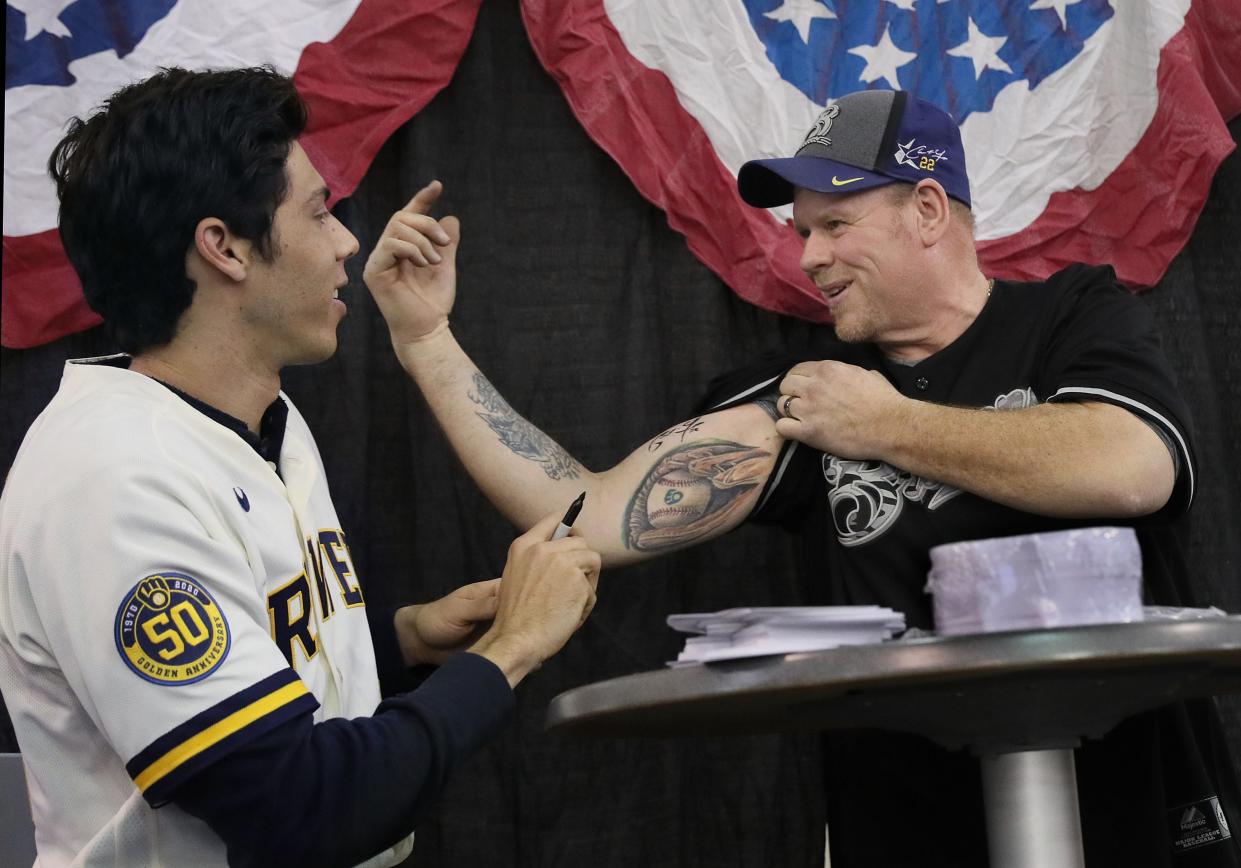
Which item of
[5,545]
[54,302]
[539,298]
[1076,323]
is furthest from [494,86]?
[5,545]

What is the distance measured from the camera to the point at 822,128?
2.22 meters

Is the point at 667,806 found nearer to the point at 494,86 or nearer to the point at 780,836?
the point at 780,836

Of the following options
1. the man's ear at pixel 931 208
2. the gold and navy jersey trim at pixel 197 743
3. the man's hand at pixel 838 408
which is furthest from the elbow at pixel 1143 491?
the gold and navy jersey trim at pixel 197 743

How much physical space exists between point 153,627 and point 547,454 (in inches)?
37.3

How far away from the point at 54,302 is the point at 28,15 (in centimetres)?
49

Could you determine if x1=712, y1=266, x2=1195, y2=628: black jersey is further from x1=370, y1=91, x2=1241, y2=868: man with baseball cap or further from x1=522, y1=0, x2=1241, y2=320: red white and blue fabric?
x1=522, y1=0, x2=1241, y2=320: red white and blue fabric

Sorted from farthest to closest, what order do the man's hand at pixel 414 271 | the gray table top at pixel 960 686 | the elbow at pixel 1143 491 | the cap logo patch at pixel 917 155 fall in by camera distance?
the cap logo patch at pixel 917 155 → the man's hand at pixel 414 271 → the elbow at pixel 1143 491 → the gray table top at pixel 960 686

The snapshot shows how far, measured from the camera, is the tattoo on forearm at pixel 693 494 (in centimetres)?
211

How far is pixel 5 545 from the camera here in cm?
142

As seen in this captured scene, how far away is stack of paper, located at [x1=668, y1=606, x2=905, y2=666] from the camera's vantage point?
116 cm

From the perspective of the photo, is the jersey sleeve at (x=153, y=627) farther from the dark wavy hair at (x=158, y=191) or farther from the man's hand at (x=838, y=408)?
the man's hand at (x=838, y=408)

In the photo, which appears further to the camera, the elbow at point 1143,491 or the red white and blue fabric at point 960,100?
the red white and blue fabric at point 960,100

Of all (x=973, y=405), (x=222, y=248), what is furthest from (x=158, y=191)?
(x=973, y=405)

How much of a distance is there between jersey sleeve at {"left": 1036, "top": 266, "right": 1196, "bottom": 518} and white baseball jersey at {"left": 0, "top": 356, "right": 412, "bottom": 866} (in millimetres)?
1129
